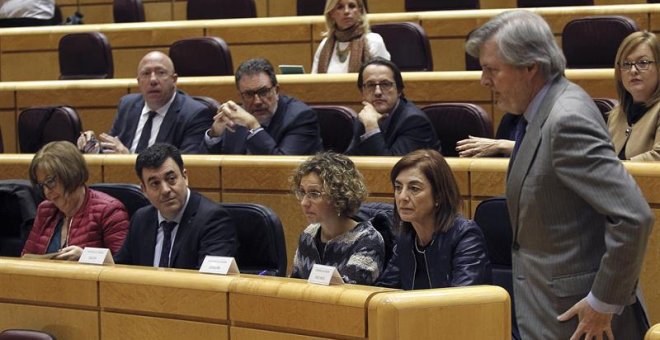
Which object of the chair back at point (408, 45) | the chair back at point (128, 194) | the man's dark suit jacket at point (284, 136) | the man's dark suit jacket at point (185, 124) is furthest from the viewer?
the chair back at point (408, 45)

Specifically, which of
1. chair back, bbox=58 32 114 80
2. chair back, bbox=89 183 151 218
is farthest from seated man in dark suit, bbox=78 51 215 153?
chair back, bbox=58 32 114 80

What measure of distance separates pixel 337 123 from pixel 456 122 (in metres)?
0.41

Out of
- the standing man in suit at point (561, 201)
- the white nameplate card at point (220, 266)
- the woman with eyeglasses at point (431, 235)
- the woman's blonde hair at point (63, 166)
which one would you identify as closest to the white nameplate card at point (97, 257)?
the white nameplate card at point (220, 266)

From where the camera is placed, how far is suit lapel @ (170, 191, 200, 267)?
104 inches

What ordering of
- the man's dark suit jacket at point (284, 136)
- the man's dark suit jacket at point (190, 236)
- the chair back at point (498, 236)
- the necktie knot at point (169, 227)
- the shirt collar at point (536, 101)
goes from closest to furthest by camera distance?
the shirt collar at point (536, 101), the chair back at point (498, 236), the man's dark suit jacket at point (190, 236), the necktie knot at point (169, 227), the man's dark suit jacket at point (284, 136)

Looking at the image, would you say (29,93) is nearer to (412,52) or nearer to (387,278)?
(412,52)

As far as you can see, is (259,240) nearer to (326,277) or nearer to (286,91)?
(326,277)

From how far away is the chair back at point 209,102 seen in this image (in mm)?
3736

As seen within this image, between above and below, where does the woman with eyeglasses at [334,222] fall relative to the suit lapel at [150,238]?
above

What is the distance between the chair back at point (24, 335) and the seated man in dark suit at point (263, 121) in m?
1.24

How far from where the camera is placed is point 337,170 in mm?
2387

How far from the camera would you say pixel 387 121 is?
3275 mm

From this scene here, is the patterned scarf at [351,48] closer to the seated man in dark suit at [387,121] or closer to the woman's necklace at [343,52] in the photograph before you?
the woman's necklace at [343,52]

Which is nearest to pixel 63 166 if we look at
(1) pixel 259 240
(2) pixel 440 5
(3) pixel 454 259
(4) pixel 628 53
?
(1) pixel 259 240
